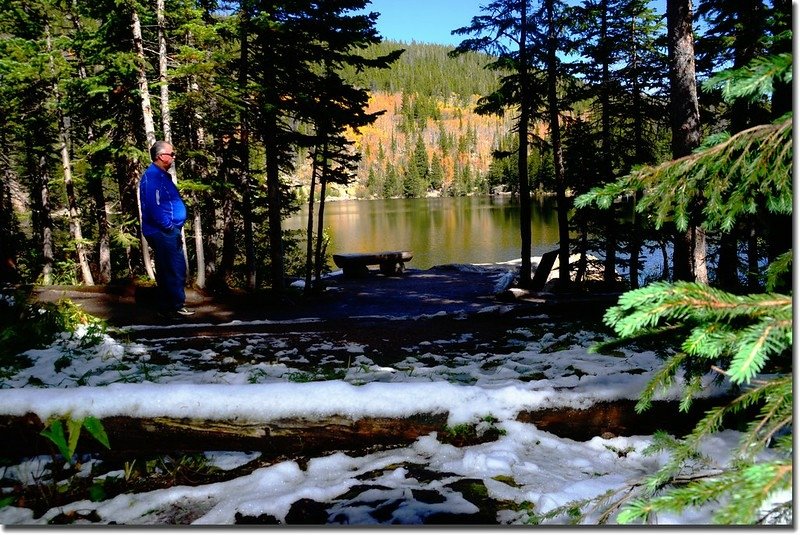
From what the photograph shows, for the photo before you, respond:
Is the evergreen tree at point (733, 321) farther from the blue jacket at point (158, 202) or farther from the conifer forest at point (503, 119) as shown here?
the blue jacket at point (158, 202)

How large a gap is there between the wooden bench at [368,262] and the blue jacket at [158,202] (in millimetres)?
16709

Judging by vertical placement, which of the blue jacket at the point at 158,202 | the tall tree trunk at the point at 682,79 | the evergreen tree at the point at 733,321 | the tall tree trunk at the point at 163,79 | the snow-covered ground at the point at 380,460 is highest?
the tall tree trunk at the point at 163,79

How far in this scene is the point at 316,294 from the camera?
15.3m

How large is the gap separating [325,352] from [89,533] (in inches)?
156

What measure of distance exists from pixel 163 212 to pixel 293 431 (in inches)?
177

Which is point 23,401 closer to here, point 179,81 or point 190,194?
point 179,81

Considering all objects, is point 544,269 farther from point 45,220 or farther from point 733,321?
point 45,220

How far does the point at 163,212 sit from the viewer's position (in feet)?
19.4

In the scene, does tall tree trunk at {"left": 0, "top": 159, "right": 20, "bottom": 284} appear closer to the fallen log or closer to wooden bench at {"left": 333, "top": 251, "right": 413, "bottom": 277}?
wooden bench at {"left": 333, "top": 251, "right": 413, "bottom": 277}

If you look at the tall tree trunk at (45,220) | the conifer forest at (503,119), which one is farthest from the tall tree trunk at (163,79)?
the tall tree trunk at (45,220)

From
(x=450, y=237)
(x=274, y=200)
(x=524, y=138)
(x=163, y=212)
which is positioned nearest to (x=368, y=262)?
(x=274, y=200)

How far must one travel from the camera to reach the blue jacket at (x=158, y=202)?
226 inches

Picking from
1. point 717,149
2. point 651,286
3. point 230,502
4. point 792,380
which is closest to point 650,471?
point 792,380

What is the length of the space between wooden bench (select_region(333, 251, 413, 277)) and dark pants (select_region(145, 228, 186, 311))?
15.6 metres
